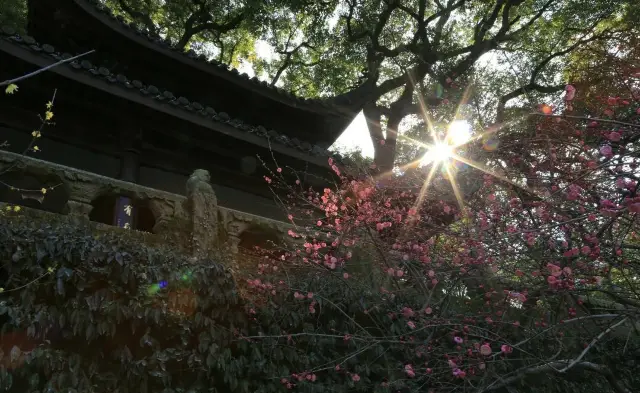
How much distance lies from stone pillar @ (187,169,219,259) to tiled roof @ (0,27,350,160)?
1.45 metres

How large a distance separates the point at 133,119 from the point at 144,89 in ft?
2.58

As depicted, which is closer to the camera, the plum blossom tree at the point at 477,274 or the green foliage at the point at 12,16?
the plum blossom tree at the point at 477,274

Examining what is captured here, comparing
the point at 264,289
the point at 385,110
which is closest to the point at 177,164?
the point at 264,289

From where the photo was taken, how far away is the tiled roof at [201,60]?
7.96 meters

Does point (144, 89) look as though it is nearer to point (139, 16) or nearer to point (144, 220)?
point (144, 220)

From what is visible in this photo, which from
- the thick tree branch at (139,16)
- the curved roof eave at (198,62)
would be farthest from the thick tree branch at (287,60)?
the curved roof eave at (198,62)

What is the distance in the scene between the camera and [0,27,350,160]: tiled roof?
231 inches

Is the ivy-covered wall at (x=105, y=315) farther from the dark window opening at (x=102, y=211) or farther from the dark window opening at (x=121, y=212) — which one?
the dark window opening at (x=102, y=211)

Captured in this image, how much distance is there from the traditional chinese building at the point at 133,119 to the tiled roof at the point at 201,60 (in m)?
0.02

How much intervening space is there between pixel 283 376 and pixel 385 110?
490 inches

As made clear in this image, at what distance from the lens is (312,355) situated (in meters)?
5.18

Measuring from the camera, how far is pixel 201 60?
8734 mm

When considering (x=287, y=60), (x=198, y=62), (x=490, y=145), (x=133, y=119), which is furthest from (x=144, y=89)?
(x=287, y=60)

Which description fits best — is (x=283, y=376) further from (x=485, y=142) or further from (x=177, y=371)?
(x=485, y=142)
